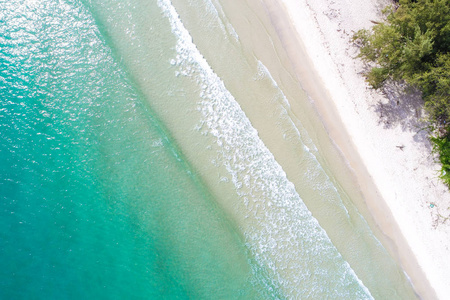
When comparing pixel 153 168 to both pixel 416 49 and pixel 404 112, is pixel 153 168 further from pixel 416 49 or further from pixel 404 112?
pixel 416 49

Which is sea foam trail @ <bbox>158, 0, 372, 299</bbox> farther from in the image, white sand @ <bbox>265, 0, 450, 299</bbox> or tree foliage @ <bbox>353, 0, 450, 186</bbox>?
tree foliage @ <bbox>353, 0, 450, 186</bbox>

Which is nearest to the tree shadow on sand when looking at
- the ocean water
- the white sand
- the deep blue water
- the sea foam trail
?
the white sand

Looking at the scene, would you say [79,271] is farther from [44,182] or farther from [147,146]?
[147,146]

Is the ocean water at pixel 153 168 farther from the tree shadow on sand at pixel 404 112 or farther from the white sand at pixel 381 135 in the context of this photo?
the tree shadow on sand at pixel 404 112

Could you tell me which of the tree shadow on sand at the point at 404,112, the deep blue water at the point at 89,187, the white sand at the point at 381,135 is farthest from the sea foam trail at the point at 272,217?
the tree shadow on sand at the point at 404,112

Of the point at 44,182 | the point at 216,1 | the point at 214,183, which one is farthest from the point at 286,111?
the point at 44,182

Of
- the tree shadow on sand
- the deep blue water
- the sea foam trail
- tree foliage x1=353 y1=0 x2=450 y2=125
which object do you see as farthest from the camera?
the tree shadow on sand
